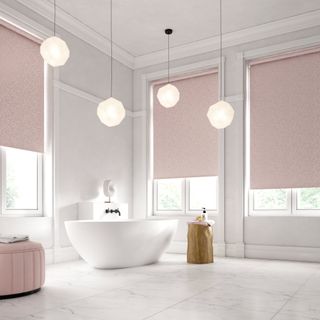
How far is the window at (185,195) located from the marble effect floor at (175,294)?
130 centimetres

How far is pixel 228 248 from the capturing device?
16.6 feet

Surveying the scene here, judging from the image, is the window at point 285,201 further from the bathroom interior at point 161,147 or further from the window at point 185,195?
the window at point 185,195

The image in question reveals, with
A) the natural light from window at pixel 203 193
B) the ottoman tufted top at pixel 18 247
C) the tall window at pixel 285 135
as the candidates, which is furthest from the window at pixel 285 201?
the ottoman tufted top at pixel 18 247

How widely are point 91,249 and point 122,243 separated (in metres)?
0.31

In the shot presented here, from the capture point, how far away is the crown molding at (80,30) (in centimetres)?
446

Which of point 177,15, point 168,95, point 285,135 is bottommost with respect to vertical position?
point 285,135

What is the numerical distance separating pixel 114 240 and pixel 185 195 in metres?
1.87

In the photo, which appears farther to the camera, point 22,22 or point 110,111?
point 22,22

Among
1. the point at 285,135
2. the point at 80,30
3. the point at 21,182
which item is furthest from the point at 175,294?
the point at 80,30

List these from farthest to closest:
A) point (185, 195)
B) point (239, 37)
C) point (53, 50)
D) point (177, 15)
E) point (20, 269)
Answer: point (185, 195) → point (239, 37) → point (177, 15) → point (53, 50) → point (20, 269)

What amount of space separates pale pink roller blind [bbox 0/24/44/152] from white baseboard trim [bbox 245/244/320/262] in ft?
9.11

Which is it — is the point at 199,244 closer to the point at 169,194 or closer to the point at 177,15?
the point at 169,194

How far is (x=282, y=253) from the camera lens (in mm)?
4770

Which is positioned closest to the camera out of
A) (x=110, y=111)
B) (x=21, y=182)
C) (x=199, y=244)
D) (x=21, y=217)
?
(x=110, y=111)
